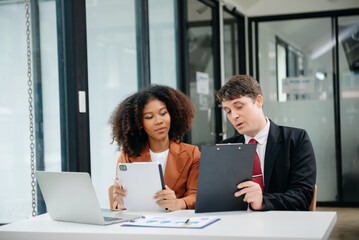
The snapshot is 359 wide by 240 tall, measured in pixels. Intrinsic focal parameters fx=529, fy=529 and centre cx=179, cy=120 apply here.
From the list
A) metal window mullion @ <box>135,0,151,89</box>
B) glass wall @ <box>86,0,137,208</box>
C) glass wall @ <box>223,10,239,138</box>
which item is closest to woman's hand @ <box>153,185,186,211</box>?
glass wall @ <box>86,0,137,208</box>

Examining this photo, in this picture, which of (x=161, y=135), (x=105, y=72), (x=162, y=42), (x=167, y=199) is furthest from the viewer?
(x=162, y=42)

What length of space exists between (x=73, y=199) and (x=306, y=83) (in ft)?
16.9

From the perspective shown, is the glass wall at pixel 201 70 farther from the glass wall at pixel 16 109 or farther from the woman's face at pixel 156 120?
the woman's face at pixel 156 120

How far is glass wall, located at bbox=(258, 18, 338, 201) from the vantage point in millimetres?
6730

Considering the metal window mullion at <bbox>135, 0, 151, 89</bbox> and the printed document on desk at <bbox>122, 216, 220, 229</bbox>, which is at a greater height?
the metal window mullion at <bbox>135, 0, 151, 89</bbox>

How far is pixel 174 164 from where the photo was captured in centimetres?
281

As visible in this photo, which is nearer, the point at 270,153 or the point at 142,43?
the point at 270,153

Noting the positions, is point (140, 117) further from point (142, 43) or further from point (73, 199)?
point (142, 43)

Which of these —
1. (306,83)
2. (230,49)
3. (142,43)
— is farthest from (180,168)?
(306,83)

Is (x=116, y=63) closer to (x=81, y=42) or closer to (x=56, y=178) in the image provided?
(x=81, y=42)

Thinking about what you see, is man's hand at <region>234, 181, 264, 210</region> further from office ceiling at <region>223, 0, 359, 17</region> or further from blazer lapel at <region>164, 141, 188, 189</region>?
Result: office ceiling at <region>223, 0, 359, 17</region>

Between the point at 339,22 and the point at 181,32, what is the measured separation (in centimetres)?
254

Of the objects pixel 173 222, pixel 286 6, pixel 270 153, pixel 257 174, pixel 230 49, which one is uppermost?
pixel 286 6

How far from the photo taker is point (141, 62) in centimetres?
433
